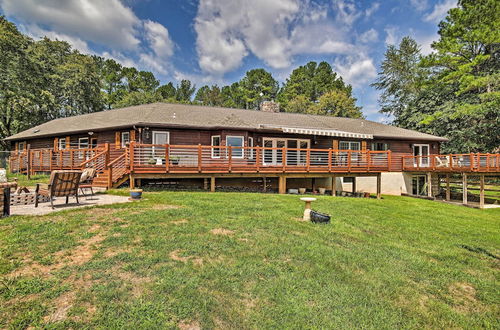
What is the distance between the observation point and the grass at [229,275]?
291cm

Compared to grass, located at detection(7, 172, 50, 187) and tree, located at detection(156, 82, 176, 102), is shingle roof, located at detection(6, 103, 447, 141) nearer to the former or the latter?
grass, located at detection(7, 172, 50, 187)

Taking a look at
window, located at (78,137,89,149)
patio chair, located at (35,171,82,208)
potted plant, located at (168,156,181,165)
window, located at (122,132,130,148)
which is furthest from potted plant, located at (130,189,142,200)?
window, located at (78,137,89,149)

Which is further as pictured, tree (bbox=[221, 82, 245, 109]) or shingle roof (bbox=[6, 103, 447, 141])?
tree (bbox=[221, 82, 245, 109])

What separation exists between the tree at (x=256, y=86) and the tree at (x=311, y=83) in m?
3.10

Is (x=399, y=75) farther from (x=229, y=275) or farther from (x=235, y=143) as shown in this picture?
(x=229, y=275)

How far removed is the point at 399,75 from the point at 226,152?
3785cm

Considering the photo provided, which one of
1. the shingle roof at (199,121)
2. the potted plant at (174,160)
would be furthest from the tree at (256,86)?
the potted plant at (174,160)

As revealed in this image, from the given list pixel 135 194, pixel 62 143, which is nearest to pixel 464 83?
pixel 135 194

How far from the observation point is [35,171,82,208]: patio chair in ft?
21.7

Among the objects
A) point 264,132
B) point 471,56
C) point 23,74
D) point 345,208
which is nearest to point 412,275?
point 345,208

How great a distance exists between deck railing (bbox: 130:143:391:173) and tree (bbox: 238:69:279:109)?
37092mm

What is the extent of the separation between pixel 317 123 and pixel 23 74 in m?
31.2

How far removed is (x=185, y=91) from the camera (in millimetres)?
57312

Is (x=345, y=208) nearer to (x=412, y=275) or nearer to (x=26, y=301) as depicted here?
(x=412, y=275)
